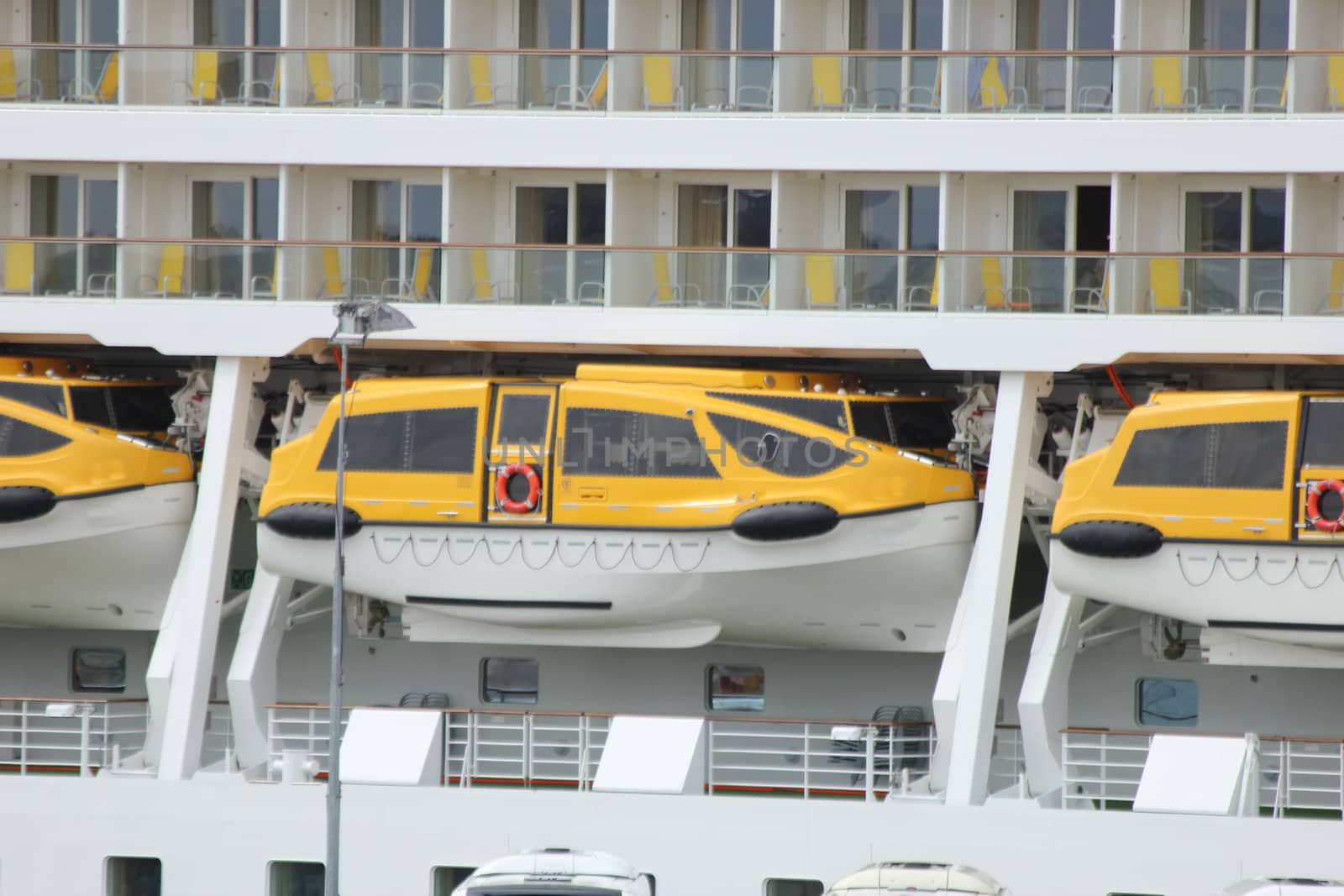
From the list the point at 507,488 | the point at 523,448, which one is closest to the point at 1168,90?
the point at 523,448

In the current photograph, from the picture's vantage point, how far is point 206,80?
23156 millimetres

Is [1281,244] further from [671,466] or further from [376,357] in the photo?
[376,357]

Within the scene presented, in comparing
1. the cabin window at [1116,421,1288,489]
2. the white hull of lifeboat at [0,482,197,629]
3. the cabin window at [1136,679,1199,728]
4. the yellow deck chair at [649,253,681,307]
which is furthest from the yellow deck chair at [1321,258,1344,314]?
the white hull of lifeboat at [0,482,197,629]

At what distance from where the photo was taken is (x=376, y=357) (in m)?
23.8

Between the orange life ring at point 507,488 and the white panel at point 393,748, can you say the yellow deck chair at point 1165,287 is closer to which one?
the orange life ring at point 507,488

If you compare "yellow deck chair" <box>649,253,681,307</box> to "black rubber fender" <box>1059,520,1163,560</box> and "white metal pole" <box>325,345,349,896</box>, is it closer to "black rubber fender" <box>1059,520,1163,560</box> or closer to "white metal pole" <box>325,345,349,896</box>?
"white metal pole" <box>325,345,349,896</box>

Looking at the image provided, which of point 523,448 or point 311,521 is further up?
point 523,448

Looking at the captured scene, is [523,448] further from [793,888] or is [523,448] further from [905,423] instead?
[793,888]

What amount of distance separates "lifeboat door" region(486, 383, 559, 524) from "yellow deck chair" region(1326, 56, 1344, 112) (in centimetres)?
760

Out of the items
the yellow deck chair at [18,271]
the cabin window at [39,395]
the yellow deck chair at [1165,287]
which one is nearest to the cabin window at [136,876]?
the cabin window at [39,395]

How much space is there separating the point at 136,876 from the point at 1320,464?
37.9 ft

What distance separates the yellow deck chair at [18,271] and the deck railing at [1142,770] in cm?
1103

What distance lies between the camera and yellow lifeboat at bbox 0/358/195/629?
22.6 metres

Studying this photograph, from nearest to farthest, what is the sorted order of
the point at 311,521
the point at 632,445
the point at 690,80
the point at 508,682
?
1. the point at 632,445
2. the point at 311,521
3. the point at 690,80
4. the point at 508,682
